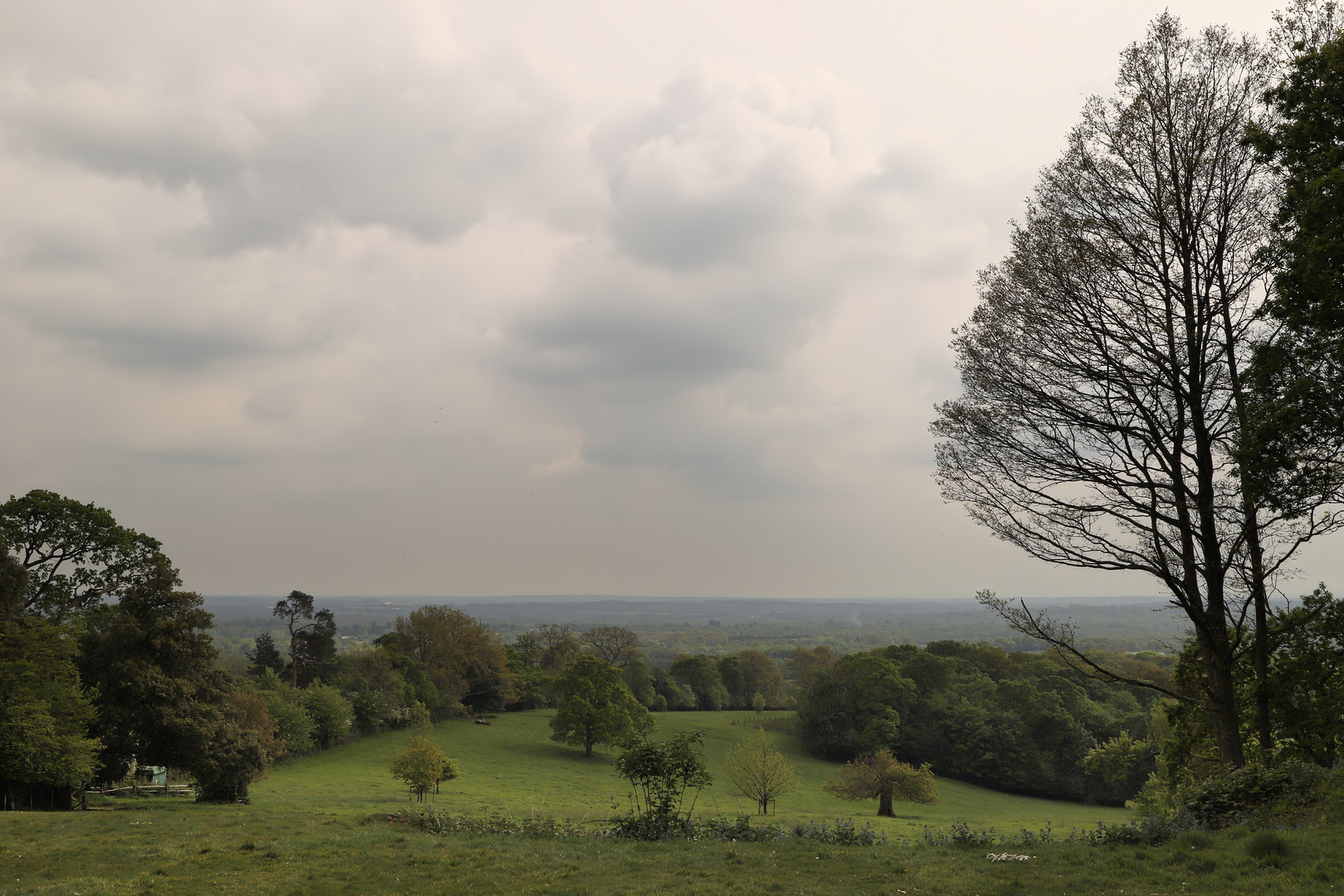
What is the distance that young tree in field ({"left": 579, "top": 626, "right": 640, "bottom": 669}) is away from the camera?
327 feet

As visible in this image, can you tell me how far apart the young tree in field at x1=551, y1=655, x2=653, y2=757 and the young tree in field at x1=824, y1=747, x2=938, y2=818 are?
1964 cm

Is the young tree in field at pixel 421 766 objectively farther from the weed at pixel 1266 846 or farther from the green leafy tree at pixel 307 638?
the green leafy tree at pixel 307 638

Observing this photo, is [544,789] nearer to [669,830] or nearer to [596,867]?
[669,830]

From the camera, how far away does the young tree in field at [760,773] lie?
44.2 meters

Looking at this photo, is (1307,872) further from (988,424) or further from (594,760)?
(594,760)

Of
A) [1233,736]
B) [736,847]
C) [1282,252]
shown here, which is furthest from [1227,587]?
[736,847]

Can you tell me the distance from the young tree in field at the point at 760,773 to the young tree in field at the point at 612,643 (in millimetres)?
54233

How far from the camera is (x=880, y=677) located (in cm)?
7238

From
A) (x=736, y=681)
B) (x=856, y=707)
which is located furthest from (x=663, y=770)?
(x=736, y=681)

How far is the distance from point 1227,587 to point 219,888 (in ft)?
66.6

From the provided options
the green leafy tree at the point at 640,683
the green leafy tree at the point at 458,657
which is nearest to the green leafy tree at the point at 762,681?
the green leafy tree at the point at 640,683

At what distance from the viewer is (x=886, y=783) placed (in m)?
48.7


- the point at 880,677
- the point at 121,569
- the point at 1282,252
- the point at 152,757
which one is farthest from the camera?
the point at 880,677

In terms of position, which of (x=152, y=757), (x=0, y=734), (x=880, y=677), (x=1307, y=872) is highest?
(x=1307, y=872)
